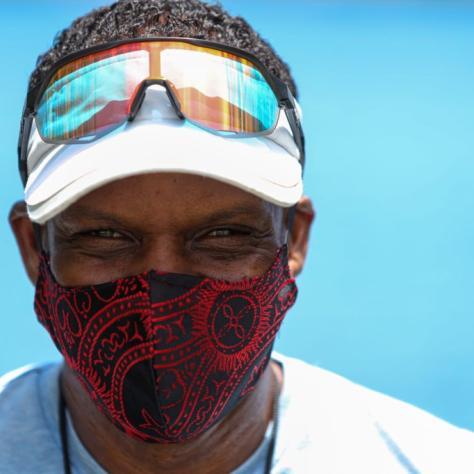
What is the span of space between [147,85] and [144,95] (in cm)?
3

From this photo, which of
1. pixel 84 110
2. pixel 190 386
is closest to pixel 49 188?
pixel 84 110

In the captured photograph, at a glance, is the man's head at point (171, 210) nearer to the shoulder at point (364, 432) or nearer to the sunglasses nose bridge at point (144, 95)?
the sunglasses nose bridge at point (144, 95)

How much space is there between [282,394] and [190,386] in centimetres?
62

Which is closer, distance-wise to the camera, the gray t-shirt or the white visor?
the white visor

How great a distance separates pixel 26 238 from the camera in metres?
3.37

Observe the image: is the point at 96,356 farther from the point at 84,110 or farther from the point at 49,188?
the point at 84,110

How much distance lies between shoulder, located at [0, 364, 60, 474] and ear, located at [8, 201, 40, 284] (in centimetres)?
36

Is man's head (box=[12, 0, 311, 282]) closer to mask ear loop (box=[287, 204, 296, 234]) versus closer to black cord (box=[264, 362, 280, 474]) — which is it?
mask ear loop (box=[287, 204, 296, 234])

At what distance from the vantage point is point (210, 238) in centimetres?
301

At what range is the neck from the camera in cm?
313

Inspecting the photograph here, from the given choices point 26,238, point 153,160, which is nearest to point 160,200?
point 153,160

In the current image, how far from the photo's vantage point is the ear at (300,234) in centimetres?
345

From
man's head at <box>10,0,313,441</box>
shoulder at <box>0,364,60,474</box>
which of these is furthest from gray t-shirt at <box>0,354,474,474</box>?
man's head at <box>10,0,313,441</box>

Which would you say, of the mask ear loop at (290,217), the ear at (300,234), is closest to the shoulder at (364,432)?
the ear at (300,234)
